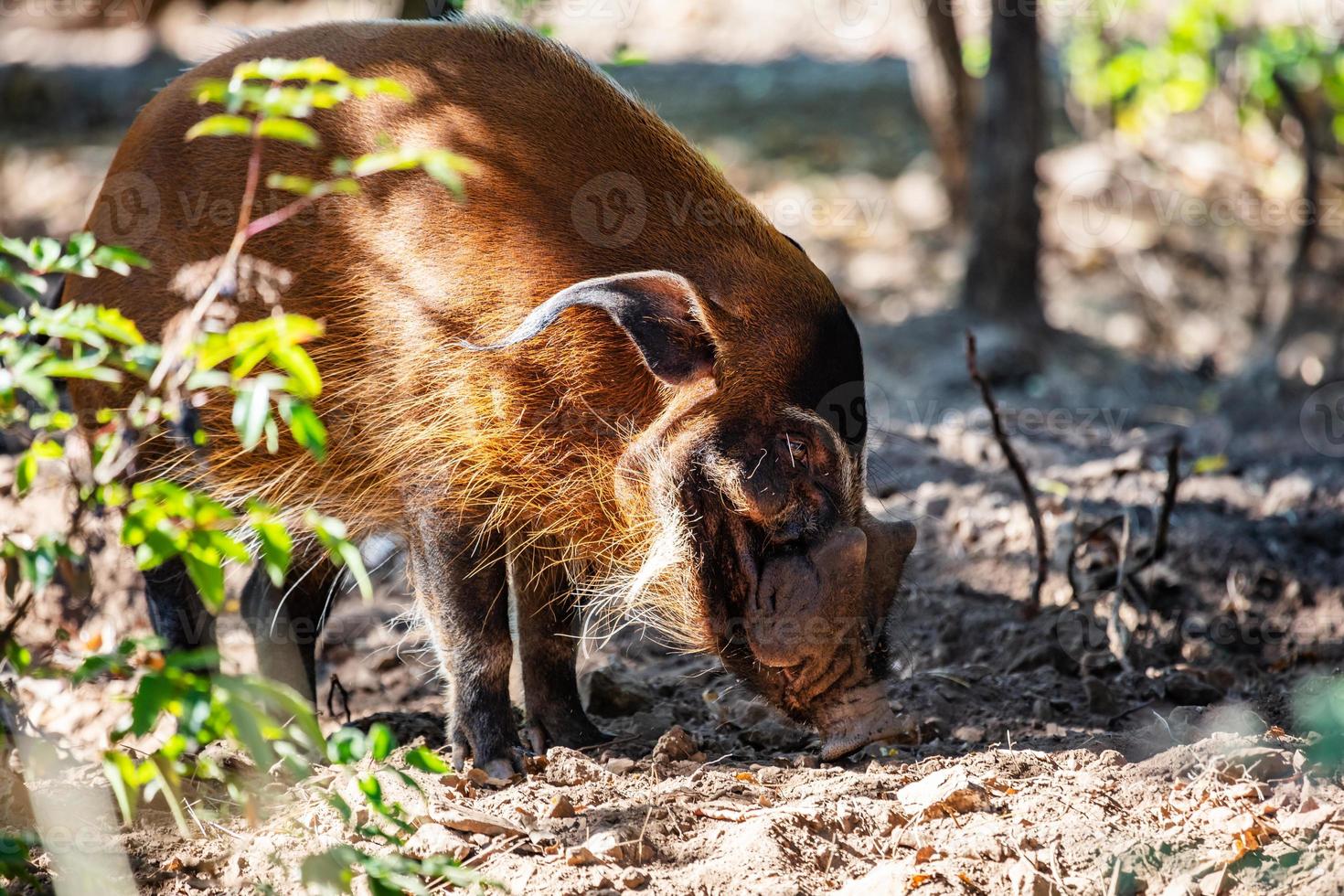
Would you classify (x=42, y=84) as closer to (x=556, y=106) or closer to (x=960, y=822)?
(x=556, y=106)

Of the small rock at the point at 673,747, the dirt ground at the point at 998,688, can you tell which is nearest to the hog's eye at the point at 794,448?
the dirt ground at the point at 998,688

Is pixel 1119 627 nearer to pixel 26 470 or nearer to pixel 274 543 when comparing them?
pixel 274 543

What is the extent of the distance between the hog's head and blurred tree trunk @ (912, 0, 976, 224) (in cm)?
615

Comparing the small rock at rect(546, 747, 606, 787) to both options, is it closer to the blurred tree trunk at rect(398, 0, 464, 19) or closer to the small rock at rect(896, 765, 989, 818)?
the small rock at rect(896, 765, 989, 818)

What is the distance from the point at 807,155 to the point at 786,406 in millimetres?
8530

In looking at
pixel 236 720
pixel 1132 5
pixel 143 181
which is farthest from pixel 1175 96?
pixel 236 720

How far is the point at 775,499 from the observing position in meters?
3.44

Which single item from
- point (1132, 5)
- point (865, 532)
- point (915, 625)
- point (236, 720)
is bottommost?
point (915, 625)

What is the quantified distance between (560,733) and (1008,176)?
550 cm

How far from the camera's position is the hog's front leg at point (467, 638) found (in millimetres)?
3617

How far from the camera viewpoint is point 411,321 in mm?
3635

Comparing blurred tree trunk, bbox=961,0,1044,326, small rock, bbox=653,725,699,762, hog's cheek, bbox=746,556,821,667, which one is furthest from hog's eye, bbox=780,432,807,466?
blurred tree trunk, bbox=961,0,1044,326

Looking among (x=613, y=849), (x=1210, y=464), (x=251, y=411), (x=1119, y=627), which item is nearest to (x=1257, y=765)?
(x=1119, y=627)

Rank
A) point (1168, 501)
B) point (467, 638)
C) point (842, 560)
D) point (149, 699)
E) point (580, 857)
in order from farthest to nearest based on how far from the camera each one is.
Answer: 1. point (1168, 501)
2. point (467, 638)
3. point (842, 560)
4. point (580, 857)
5. point (149, 699)
